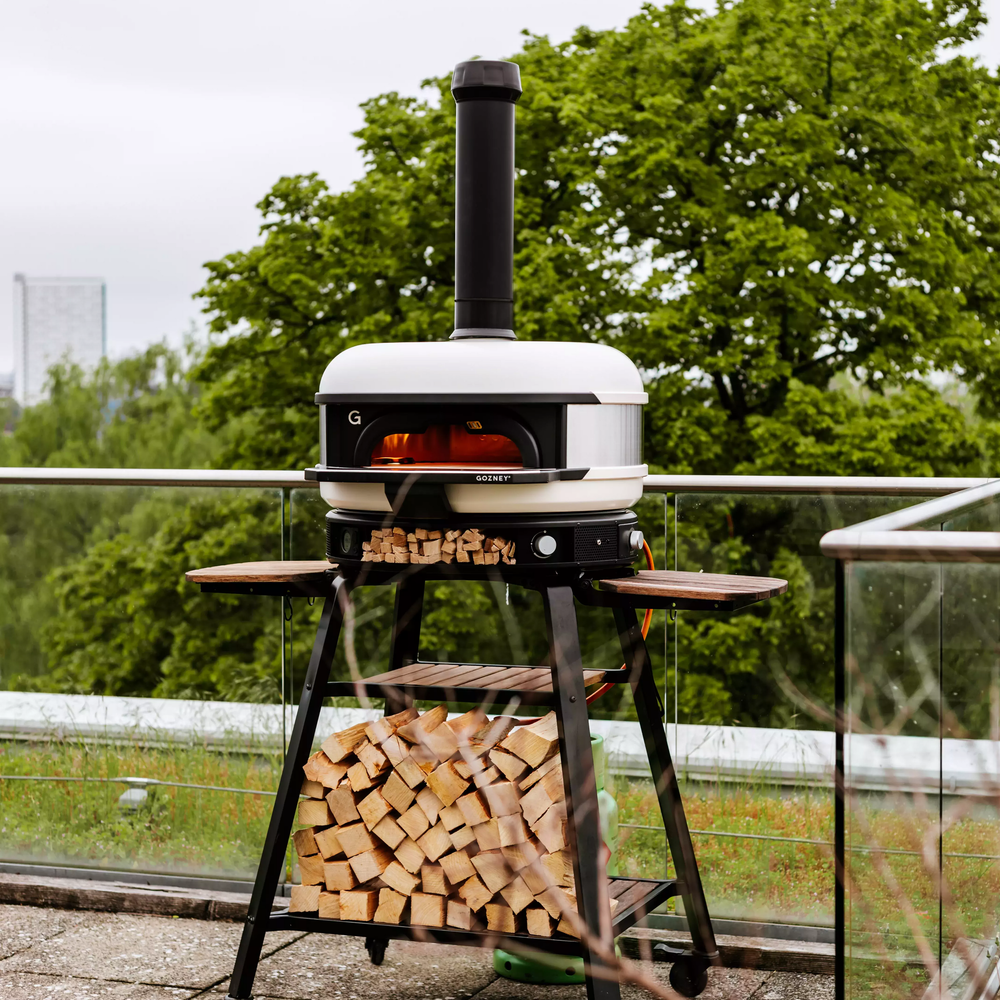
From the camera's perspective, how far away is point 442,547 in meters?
2.79

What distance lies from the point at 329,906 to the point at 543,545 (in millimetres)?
981

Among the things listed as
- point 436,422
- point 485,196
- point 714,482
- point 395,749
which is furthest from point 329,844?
point 485,196

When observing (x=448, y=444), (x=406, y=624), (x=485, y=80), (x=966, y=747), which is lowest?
(x=406, y=624)

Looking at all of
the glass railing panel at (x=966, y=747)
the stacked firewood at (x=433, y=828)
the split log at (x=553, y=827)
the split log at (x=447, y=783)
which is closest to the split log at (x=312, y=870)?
the stacked firewood at (x=433, y=828)

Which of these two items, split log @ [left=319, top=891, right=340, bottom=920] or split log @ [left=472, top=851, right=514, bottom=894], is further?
split log @ [left=319, top=891, right=340, bottom=920]

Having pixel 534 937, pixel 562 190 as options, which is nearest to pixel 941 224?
pixel 562 190

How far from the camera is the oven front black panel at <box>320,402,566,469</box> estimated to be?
273 cm

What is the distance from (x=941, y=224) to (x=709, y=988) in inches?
515

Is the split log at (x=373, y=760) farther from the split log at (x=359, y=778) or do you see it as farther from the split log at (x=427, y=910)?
the split log at (x=427, y=910)

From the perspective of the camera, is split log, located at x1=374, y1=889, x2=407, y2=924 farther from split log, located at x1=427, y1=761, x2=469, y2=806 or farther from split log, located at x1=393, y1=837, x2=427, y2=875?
split log, located at x1=427, y1=761, x2=469, y2=806

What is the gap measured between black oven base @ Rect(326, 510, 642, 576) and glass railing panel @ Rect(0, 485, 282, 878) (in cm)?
100

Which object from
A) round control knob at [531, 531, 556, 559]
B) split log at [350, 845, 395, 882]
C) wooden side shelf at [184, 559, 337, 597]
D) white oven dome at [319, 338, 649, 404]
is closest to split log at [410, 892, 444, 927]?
split log at [350, 845, 395, 882]

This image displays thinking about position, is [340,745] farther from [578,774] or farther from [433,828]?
[578,774]

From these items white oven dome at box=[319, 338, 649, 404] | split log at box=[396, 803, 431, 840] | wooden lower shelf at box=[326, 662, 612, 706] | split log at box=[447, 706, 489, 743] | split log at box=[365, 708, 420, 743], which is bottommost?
split log at box=[396, 803, 431, 840]
